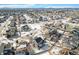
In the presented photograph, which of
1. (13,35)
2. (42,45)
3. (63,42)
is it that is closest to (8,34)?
(13,35)

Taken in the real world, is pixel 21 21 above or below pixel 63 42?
above

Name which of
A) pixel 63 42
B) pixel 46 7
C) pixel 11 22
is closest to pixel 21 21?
pixel 11 22

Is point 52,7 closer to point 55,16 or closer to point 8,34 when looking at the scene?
point 55,16
